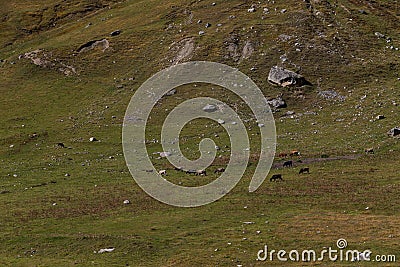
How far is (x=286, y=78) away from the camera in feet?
256

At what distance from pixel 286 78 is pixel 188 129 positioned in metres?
16.1

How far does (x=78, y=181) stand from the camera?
2127 inches

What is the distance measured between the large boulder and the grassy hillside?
1.09 meters

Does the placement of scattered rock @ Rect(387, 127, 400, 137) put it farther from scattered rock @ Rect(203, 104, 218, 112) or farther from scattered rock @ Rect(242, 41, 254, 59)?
scattered rock @ Rect(242, 41, 254, 59)

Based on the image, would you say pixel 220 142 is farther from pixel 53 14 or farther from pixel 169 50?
pixel 53 14

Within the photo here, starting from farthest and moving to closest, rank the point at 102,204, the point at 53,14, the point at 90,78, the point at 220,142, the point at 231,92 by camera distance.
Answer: the point at 53,14 < the point at 90,78 < the point at 231,92 < the point at 220,142 < the point at 102,204

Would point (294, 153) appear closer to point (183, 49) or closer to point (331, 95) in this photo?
point (331, 95)

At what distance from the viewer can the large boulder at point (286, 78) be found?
77.9m

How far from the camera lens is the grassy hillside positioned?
122ft

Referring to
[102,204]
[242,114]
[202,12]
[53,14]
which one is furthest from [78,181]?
[53,14]

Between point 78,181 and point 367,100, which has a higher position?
point 78,181

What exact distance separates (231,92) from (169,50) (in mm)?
14831

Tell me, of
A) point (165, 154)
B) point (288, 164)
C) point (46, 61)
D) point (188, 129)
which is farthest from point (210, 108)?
point (46, 61)

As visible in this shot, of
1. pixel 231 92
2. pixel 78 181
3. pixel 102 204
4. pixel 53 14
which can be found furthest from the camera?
pixel 53 14
